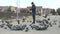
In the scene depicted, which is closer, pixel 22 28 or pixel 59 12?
pixel 22 28

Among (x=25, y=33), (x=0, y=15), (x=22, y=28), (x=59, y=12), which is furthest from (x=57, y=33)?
(x=59, y=12)

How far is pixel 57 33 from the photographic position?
12.9 meters

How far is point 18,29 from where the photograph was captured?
49.2 ft

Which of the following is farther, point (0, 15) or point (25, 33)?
point (0, 15)

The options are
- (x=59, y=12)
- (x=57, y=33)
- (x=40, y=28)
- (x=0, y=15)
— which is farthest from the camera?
(x=59, y=12)

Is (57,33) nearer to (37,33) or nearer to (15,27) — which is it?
(37,33)

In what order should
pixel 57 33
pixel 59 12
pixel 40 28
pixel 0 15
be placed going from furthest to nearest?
1. pixel 59 12
2. pixel 0 15
3. pixel 40 28
4. pixel 57 33

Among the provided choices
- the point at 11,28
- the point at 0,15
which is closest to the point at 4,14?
the point at 0,15

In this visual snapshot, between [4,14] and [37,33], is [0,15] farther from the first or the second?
[37,33]

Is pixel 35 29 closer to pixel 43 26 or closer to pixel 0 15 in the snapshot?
pixel 43 26

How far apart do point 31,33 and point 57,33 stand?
1551 millimetres

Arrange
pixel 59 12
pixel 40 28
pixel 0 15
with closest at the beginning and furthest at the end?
pixel 40 28
pixel 0 15
pixel 59 12

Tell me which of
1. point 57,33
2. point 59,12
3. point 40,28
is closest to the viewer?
point 57,33

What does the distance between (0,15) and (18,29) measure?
32606 mm
